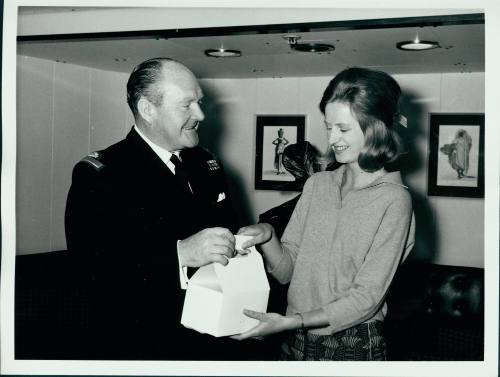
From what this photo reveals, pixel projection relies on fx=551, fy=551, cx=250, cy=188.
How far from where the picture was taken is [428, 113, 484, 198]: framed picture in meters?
6.74

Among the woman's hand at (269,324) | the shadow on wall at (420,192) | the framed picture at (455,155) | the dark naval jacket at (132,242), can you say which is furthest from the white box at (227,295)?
the shadow on wall at (420,192)

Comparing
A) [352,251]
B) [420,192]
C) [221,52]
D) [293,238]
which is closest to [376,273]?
[352,251]

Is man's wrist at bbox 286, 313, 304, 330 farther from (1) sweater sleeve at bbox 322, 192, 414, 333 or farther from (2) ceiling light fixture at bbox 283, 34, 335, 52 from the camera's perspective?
(2) ceiling light fixture at bbox 283, 34, 335, 52

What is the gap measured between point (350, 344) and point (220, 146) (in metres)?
7.09

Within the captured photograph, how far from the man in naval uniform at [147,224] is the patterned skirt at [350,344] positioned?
44 centimetres

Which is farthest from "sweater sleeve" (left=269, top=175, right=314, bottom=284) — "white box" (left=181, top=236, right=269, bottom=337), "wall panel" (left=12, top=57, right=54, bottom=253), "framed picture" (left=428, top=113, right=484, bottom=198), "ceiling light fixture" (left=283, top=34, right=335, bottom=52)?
"framed picture" (left=428, top=113, right=484, bottom=198)

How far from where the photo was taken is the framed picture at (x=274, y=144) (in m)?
8.18

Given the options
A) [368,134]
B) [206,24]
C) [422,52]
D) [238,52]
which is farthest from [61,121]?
[368,134]

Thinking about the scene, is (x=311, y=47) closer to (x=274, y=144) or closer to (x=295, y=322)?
(x=274, y=144)

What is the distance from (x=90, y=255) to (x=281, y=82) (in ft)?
22.1

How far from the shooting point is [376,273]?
1.69m

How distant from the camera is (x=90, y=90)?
7.46 m

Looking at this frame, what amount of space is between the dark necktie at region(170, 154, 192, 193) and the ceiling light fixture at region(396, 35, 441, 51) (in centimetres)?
354

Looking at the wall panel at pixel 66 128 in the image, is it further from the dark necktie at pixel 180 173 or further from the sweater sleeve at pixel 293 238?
the sweater sleeve at pixel 293 238
